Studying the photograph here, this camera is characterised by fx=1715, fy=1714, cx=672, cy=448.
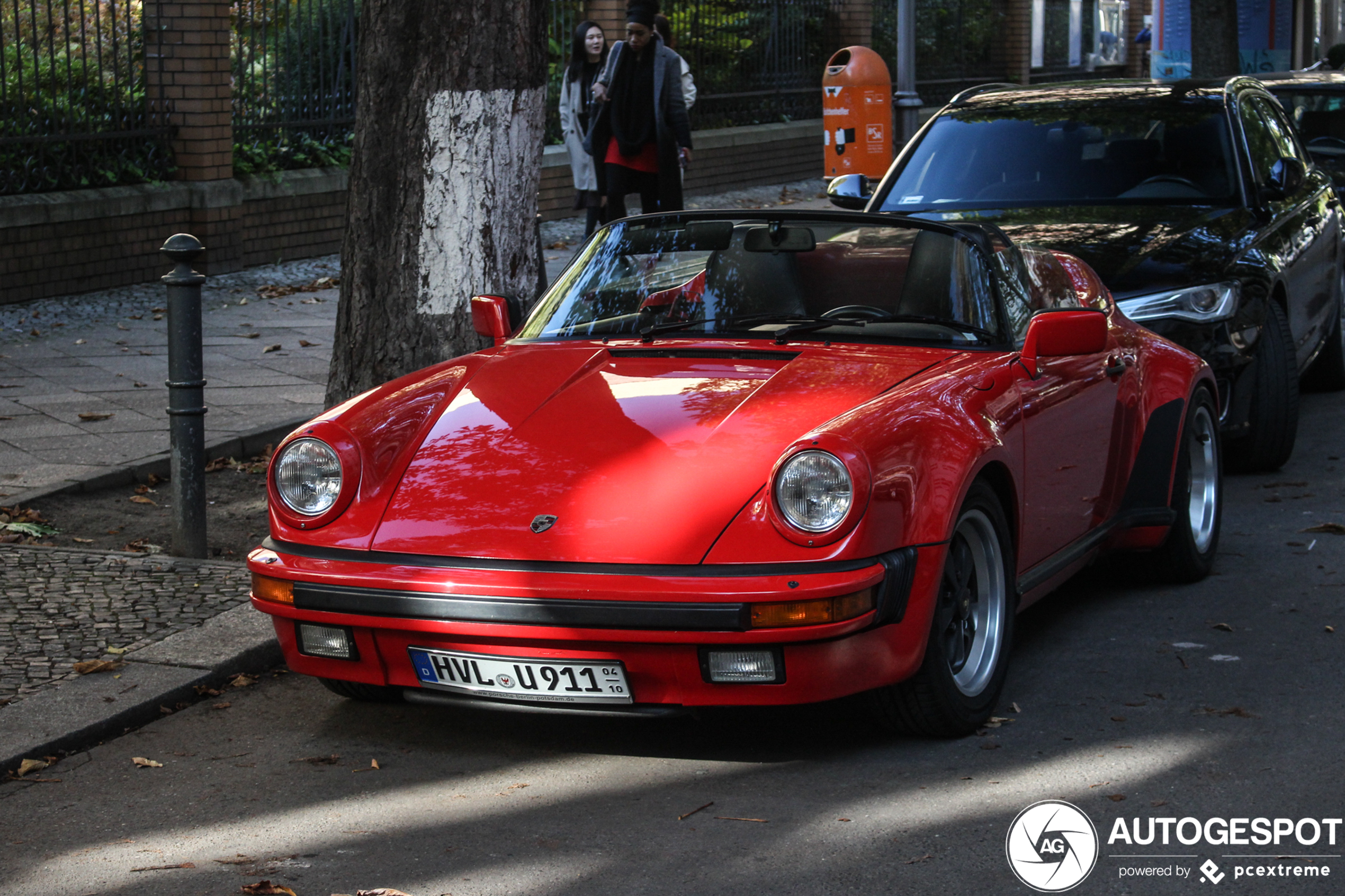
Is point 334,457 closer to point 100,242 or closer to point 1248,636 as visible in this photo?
point 1248,636

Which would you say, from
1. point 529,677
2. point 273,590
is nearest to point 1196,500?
point 529,677

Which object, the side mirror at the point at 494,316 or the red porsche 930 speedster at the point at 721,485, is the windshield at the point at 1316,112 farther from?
the side mirror at the point at 494,316

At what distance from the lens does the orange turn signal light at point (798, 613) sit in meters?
3.78

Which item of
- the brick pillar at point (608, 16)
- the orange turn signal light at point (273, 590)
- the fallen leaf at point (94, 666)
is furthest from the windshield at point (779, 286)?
the brick pillar at point (608, 16)

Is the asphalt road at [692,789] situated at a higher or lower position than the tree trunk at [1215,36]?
lower

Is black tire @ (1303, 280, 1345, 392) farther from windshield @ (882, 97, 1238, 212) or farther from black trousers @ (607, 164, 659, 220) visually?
black trousers @ (607, 164, 659, 220)

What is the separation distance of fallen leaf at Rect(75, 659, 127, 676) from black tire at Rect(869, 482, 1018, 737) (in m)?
2.11

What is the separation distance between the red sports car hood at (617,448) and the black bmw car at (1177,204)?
2868mm

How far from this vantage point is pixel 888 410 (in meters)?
4.17

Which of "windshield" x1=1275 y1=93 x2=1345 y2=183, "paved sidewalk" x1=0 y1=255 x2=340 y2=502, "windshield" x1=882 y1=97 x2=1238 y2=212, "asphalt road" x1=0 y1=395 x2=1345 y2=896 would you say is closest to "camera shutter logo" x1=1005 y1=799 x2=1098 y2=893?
"asphalt road" x1=0 y1=395 x2=1345 y2=896

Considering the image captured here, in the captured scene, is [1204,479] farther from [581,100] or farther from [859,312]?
[581,100]

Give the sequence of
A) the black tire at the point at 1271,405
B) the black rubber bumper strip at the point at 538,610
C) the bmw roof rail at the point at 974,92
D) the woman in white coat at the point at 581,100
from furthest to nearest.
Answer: the woman in white coat at the point at 581,100 < the bmw roof rail at the point at 974,92 < the black tire at the point at 1271,405 < the black rubber bumper strip at the point at 538,610

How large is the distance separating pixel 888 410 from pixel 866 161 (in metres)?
12.0

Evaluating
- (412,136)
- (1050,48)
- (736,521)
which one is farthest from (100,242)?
(1050,48)
